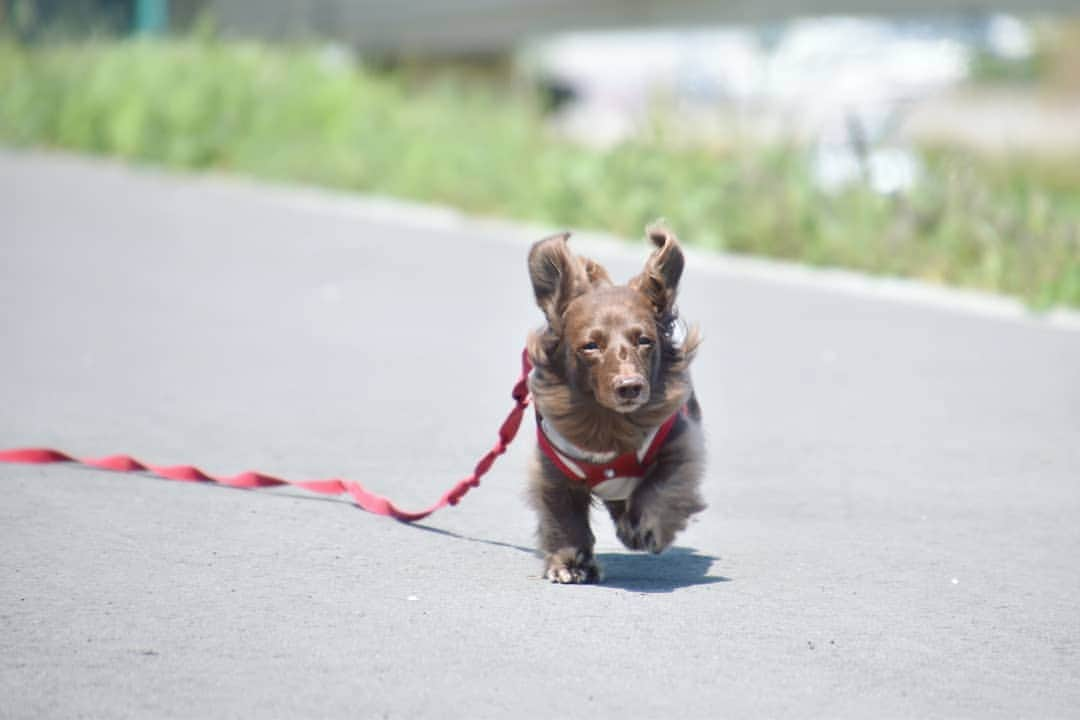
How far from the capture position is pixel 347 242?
14984 millimetres

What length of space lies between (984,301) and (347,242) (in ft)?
17.6

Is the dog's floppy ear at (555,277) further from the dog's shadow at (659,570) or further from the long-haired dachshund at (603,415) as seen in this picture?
the dog's shadow at (659,570)

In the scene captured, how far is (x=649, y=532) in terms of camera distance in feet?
18.6

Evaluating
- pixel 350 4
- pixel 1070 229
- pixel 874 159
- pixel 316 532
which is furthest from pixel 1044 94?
pixel 316 532

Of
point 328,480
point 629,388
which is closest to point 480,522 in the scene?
point 328,480

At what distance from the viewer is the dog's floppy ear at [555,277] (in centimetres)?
577

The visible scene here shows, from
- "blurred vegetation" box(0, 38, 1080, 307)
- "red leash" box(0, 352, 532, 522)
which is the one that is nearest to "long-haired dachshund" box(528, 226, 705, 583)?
"red leash" box(0, 352, 532, 522)

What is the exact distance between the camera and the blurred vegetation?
13305 mm

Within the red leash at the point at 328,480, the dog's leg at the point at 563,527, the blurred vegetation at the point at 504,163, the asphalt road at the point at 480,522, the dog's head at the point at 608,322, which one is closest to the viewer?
the asphalt road at the point at 480,522

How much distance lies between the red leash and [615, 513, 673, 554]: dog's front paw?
2.03 feet

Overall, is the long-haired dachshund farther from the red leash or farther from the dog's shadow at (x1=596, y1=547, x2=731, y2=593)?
the red leash

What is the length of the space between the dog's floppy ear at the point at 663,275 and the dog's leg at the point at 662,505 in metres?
0.49

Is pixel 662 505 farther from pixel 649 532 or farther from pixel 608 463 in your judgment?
pixel 608 463

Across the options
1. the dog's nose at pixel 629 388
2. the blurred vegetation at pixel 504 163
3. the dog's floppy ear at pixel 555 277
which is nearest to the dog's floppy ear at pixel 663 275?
the dog's floppy ear at pixel 555 277
